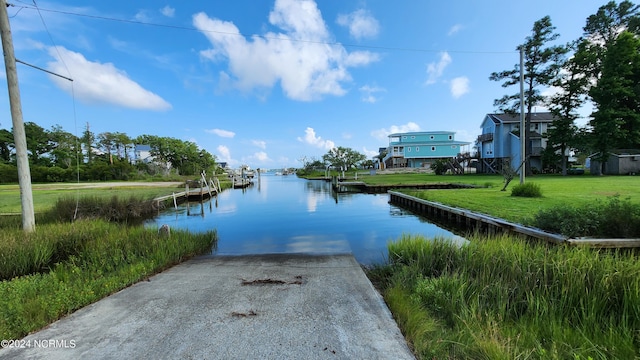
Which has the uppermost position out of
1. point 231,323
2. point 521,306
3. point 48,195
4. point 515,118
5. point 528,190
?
point 515,118

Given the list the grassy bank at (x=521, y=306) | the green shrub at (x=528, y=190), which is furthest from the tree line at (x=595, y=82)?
the grassy bank at (x=521, y=306)

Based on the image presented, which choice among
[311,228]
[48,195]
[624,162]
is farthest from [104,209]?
[624,162]

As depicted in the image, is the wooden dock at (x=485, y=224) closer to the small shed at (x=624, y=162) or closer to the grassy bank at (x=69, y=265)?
Answer: the grassy bank at (x=69, y=265)

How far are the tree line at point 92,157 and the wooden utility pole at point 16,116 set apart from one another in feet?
142

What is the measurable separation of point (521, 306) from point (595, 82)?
3963 cm

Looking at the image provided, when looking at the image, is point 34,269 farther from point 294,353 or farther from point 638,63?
point 638,63

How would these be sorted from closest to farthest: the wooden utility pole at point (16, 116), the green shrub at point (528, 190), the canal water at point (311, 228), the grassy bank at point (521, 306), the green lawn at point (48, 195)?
the grassy bank at point (521, 306) < the wooden utility pole at point (16, 116) < the canal water at point (311, 228) < the green lawn at point (48, 195) < the green shrub at point (528, 190)

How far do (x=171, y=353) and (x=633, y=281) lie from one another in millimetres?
4903

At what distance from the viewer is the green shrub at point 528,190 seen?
12609 mm

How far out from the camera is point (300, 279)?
14.9ft

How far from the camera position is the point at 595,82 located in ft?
99.0

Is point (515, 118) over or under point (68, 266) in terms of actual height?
over

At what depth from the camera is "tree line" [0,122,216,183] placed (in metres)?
42.6

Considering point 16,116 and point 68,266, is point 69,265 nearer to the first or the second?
point 68,266
